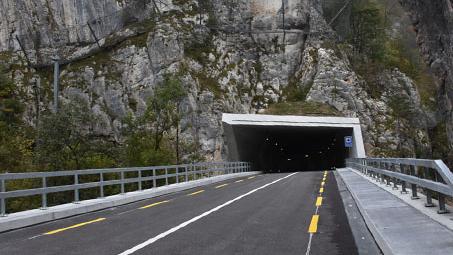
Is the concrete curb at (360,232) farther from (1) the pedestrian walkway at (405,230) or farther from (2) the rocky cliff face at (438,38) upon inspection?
(2) the rocky cliff face at (438,38)

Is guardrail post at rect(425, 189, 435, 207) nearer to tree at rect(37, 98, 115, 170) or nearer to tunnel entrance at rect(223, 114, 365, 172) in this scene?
tree at rect(37, 98, 115, 170)

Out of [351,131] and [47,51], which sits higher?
[47,51]

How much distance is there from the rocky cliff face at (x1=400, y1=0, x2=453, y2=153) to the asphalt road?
77.5 ft

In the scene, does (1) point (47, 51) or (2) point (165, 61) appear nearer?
(2) point (165, 61)

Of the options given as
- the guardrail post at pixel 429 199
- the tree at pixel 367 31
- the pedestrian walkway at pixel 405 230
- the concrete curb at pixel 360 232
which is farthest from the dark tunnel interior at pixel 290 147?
the guardrail post at pixel 429 199

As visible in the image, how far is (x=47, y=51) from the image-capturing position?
70.4 meters

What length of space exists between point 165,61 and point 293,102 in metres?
18.5

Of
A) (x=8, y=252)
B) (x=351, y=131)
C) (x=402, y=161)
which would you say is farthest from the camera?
(x=351, y=131)

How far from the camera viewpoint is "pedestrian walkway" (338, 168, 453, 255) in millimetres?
6316

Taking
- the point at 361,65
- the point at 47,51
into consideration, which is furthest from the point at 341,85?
the point at 47,51

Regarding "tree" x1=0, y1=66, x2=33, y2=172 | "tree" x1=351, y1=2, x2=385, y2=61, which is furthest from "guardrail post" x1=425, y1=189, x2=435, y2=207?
"tree" x1=351, y1=2, x2=385, y2=61

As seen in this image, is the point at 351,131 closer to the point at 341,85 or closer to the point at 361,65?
the point at 341,85

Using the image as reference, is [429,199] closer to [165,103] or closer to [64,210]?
[64,210]

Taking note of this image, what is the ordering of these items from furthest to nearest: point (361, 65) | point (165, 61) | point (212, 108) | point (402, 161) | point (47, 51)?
point (361, 65), point (47, 51), point (165, 61), point (212, 108), point (402, 161)
